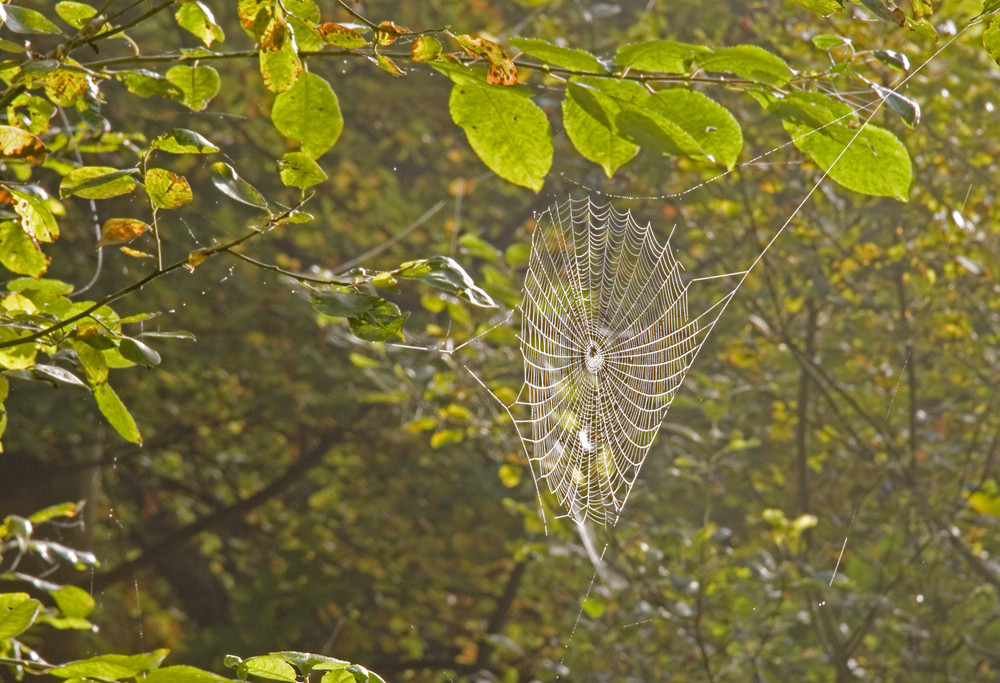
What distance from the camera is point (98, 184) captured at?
0.69 metres

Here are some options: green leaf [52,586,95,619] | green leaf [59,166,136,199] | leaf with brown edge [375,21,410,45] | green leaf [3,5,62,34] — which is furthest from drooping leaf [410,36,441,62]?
green leaf [52,586,95,619]

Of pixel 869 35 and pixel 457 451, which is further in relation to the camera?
pixel 457 451

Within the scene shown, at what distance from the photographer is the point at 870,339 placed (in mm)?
3670

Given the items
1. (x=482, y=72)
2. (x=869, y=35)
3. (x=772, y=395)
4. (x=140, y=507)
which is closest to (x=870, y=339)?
(x=772, y=395)

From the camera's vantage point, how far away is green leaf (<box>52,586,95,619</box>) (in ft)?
3.93

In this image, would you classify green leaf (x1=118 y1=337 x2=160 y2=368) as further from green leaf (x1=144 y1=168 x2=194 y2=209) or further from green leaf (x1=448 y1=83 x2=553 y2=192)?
green leaf (x1=448 y1=83 x2=553 y2=192)

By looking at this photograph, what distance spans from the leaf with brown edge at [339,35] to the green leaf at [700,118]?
256mm

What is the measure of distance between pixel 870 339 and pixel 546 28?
181 centimetres

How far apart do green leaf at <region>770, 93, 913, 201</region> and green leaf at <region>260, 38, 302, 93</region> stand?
42 centimetres

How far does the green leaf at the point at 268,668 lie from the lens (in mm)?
647

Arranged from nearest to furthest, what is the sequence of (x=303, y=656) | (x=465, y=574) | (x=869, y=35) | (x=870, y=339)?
(x=303, y=656) → (x=869, y=35) → (x=870, y=339) → (x=465, y=574)

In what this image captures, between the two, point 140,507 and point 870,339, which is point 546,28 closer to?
point 870,339

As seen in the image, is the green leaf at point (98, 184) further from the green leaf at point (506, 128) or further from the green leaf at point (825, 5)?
the green leaf at point (825, 5)

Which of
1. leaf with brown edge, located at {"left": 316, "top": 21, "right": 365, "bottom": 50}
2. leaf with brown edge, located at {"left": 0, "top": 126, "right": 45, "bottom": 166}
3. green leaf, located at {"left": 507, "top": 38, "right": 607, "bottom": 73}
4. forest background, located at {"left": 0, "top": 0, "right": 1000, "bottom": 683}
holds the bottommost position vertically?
forest background, located at {"left": 0, "top": 0, "right": 1000, "bottom": 683}
